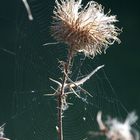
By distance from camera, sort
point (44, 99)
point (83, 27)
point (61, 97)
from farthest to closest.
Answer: point (44, 99), point (83, 27), point (61, 97)

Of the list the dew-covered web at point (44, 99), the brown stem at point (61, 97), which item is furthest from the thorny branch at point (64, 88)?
the dew-covered web at point (44, 99)

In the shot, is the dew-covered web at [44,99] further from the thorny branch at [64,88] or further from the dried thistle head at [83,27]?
the thorny branch at [64,88]

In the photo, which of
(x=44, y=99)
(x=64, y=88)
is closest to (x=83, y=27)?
(x=64, y=88)

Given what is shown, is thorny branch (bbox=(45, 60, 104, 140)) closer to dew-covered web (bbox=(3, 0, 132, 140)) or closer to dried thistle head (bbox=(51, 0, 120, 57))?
dried thistle head (bbox=(51, 0, 120, 57))

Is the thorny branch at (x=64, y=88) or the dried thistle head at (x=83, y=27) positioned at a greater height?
the dried thistle head at (x=83, y=27)

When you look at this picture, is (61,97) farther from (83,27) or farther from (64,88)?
(83,27)

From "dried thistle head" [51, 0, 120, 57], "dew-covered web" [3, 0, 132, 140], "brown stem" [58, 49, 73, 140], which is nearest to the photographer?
"brown stem" [58, 49, 73, 140]

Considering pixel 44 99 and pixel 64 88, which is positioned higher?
pixel 44 99

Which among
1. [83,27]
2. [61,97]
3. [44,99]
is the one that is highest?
[44,99]

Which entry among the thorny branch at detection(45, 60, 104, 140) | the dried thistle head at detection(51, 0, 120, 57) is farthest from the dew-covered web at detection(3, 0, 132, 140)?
the thorny branch at detection(45, 60, 104, 140)
